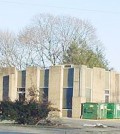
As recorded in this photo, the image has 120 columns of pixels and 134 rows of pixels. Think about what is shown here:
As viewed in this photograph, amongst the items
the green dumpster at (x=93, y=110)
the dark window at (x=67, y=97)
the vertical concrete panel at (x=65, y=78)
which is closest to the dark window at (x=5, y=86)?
the dark window at (x=67, y=97)

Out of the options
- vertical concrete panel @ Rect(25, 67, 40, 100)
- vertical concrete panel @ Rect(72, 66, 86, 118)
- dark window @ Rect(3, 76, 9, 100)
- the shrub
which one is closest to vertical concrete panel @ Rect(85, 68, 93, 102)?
vertical concrete panel @ Rect(72, 66, 86, 118)

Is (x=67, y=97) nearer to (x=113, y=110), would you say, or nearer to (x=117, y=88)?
(x=113, y=110)

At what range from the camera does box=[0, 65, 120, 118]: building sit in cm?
4988

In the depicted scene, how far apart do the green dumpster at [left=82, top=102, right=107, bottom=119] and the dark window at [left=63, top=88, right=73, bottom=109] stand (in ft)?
7.06

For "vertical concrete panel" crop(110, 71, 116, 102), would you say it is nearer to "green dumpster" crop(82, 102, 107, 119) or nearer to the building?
the building

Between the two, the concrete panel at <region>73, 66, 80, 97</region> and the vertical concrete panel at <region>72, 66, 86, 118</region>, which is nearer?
the vertical concrete panel at <region>72, 66, 86, 118</region>

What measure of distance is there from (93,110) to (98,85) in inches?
191

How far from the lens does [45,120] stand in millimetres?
29781

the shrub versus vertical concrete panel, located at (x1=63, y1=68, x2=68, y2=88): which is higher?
vertical concrete panel, located at (x1=63, y1=68, x2=68, y2=88)

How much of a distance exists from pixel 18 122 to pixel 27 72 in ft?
80.9

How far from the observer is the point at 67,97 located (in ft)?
167

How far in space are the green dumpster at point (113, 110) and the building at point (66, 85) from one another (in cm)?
245

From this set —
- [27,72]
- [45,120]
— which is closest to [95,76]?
[27,72]

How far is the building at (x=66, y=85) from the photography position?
49.9 metres
